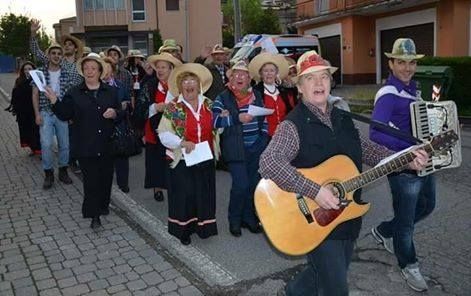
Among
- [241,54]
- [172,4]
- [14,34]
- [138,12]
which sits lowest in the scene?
[241,54]

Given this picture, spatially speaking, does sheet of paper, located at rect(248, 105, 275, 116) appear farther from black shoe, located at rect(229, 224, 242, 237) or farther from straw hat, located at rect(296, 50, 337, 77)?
straw hat, located at rect(296, 50, 337, 77)

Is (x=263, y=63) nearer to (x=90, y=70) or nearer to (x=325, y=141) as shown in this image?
(x=90, y=70)

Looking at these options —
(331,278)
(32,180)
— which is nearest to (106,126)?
(32,180)

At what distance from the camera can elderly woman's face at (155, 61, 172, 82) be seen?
20.4ft

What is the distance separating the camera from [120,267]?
4.75 m

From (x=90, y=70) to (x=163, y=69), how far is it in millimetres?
884

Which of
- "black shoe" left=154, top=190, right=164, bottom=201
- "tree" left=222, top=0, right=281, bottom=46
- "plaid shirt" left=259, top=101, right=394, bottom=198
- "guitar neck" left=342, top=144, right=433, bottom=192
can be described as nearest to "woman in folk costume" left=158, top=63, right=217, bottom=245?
"black shoe" left=154, top=190, right=164, bottom=201

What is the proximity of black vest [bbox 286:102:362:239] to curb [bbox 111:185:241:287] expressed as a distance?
1543mm

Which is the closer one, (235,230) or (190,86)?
(190,86)

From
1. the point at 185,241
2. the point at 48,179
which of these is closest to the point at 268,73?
the point at 185,241

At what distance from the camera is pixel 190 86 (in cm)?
525

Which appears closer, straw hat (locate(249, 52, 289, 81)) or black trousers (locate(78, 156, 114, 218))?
straw hat (locate(249, 52, 289, 81))

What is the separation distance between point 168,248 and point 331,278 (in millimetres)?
2547

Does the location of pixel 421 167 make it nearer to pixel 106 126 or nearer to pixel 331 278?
pixel 331 278
